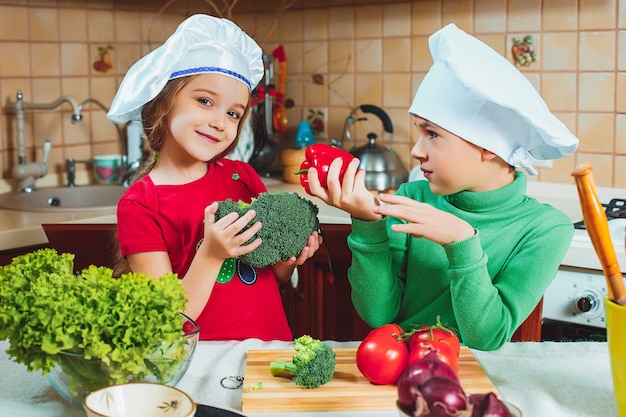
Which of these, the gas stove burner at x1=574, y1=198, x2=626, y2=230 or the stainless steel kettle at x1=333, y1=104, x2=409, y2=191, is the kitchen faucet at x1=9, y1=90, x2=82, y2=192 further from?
the gas stove burner at x1=574, y1=198, x2=626, y2=230

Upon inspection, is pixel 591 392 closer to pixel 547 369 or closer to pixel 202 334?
pixel 547 369

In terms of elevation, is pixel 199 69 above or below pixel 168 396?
above

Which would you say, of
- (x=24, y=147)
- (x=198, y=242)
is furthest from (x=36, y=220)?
(x=198, y=242)

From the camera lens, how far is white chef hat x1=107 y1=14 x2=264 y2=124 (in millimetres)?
1488

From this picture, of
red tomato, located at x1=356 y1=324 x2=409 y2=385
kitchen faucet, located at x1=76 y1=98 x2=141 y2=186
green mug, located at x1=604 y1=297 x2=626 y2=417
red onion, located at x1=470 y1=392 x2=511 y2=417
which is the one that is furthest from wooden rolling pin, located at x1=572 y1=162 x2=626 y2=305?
kitchen faucet, located at x1=76 y1=98 x2=141 y2=186

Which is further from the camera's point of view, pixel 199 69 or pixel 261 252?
pixel 199 69

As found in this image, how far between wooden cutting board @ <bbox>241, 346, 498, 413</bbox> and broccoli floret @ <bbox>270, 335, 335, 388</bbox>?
0.01 metres

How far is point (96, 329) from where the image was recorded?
2.92ft

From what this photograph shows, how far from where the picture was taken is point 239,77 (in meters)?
1.54

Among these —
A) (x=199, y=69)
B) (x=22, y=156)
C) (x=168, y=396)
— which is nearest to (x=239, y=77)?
(x=199, y=69)

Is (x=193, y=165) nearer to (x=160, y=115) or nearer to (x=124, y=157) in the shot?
(x=160, y=115)

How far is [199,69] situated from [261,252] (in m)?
0.37

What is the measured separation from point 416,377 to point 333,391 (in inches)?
10.7

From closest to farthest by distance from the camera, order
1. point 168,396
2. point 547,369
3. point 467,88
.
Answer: point 168,396 < point 547,369 < point 467,88
